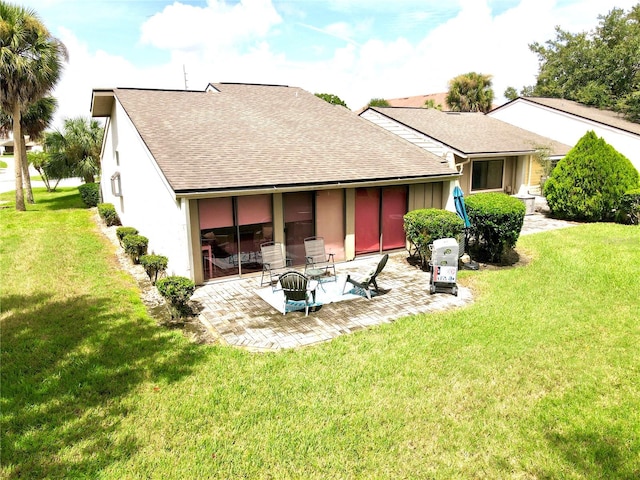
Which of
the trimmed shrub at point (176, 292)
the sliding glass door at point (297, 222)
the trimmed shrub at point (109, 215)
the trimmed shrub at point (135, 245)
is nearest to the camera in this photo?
the trimmed shrub at point (176, 292)

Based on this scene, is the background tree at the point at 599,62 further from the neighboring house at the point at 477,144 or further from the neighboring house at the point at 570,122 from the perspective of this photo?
the neighboring house at the point at 477,144

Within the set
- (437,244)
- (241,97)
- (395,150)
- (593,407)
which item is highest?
(241,97)

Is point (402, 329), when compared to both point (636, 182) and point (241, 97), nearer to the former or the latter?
point (241, 97)

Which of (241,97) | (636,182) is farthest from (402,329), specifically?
(636,182)

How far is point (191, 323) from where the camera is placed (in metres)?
8.84

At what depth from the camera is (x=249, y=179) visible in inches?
444

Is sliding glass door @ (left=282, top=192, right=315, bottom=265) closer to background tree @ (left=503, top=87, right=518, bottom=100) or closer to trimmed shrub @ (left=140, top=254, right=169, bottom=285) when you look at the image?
trimmed shrub @ (left=140, top=254, right=169, bottom=285)

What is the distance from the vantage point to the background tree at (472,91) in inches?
1577

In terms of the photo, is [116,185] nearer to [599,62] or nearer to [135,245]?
[135,245]

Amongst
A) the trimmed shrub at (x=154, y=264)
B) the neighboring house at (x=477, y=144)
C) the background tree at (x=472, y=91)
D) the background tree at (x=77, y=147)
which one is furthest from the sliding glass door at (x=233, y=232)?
the background tree at (x=472, y=91)

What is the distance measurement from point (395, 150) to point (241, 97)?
7.29 metres

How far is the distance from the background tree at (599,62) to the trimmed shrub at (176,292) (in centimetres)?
3186

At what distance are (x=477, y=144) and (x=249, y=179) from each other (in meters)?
14.3

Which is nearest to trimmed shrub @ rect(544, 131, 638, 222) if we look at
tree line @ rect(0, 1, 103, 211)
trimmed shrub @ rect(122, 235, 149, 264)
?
trimmed shrub @ rect(122, 235, 149, 264)
